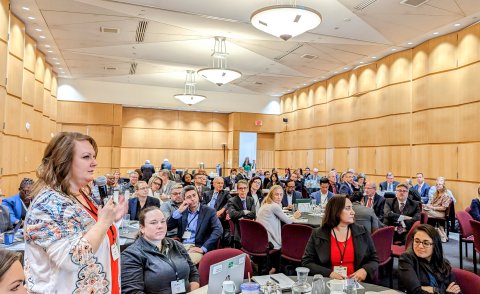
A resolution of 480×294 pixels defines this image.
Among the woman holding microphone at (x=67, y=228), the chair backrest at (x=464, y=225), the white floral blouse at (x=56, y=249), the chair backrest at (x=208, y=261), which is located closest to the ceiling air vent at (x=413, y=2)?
the chair backrest at (x=464, y=225)

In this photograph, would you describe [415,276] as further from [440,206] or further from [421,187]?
[421,187]

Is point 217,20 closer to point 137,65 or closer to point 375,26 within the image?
point 375,26

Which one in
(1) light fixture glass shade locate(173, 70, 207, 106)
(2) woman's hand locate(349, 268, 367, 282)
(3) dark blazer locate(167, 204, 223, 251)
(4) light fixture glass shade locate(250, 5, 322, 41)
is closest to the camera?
(2) woman's hand locate(349, 268, 367, 282)

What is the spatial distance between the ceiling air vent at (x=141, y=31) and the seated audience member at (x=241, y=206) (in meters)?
5.37

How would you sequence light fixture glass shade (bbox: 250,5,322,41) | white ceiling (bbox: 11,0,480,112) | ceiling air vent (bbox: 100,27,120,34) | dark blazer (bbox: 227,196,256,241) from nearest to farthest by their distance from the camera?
dark blazer (bbox: 227,196,256,241) → light fixture glass shade (bbox: 250,5,322,41) → white ceiling (bbox: 11,0,480,112) → ceiling air vent (bbox: 100,27,120,34)

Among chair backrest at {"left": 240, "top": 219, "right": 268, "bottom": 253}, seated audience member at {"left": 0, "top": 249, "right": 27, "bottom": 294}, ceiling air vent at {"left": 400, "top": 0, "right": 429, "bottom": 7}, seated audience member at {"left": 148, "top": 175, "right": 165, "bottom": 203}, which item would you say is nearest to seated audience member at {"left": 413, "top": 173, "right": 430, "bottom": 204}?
ceiling air vent at {"left": 400, "top": 0, "right": 429, "bottom": 7}

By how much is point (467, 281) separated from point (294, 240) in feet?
A: 6.94

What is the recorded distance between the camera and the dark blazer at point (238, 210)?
574 cm

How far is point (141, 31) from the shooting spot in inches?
385

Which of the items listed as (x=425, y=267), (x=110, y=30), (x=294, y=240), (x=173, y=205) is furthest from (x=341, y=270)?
(x=110, y=30)

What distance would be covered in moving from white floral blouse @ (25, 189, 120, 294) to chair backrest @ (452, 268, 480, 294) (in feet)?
8.61

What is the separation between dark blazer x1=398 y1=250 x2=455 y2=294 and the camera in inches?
110

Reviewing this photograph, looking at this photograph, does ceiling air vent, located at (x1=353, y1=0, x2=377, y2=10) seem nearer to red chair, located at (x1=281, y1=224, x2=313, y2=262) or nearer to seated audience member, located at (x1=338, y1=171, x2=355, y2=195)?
seated audience member, located at (x1=338, y1=171, x2=355, y2=195)

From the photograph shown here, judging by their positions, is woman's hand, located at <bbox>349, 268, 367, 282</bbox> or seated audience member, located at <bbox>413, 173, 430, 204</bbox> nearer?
woman's hand, located at <bbox>349, 268, 367, 282</bbox>
